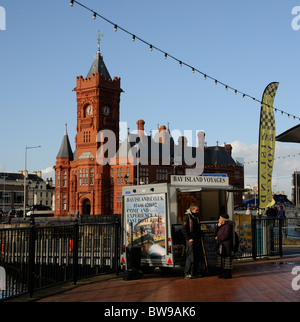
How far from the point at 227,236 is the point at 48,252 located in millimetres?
4492

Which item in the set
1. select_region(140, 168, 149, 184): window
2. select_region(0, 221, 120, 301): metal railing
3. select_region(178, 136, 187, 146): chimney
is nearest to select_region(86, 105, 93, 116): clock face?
select_region(140, 168, 149, 184): window

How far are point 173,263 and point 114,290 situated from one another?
7.89 ft

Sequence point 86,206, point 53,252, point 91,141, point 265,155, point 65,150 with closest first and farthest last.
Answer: point 53,252, point 265,155, point 86,206, point 91,141, point 65,150

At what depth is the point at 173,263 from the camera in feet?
41.1

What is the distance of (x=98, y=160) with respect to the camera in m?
79.0

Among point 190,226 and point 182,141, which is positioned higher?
point 182,141

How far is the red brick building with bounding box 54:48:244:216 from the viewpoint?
7806cm

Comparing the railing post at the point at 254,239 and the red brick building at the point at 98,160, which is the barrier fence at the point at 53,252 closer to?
the railing post at the point at 254,239

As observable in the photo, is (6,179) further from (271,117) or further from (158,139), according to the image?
(271,117)

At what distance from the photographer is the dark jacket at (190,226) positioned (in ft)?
39.9

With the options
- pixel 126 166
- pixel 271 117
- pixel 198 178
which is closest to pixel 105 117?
pixel 126 166

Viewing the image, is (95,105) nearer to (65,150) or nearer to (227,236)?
(65,150)

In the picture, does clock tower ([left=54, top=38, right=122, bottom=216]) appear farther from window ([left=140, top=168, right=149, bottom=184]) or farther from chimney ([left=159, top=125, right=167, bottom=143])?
chimney ([left=159, top=125, right=167, bottom=143])

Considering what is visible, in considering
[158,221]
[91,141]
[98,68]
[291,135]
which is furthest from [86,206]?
[291,135]
